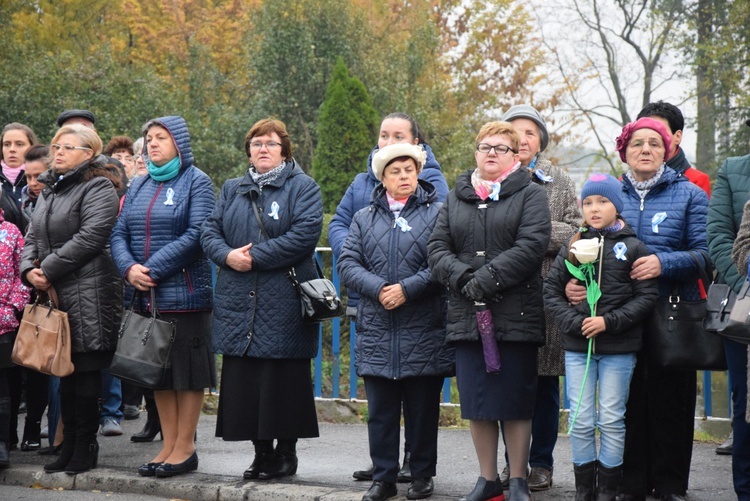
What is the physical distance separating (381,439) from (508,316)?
104 centimetres

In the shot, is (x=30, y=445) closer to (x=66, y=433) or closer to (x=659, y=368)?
(x=66, y=433)

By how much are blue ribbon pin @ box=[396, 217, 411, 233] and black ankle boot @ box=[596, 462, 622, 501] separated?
64.6 inches

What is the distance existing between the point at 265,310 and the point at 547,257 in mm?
1723

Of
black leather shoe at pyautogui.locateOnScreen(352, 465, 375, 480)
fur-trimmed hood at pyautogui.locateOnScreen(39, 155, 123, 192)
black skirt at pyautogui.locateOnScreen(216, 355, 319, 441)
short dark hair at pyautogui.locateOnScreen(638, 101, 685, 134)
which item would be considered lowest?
black leather shoe at pyautogui.locateOnScreen(352, 465, 375, 480)

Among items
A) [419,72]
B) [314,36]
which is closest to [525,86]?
[419,72]

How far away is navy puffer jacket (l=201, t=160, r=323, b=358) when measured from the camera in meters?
6.11

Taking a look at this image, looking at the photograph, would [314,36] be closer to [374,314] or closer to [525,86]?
[525,86]

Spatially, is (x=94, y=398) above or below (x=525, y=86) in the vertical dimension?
below

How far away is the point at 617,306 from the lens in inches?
203

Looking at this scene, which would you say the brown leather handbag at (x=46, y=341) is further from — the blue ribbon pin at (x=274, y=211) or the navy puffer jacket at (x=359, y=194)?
the navy puffer jacket at (x=359, y=194)

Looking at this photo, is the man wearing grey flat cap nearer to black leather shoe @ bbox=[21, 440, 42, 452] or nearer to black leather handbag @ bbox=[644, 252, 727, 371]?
black leather handbag @ bbox=[644, 252, 727, 371]

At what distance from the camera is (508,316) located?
5.21m

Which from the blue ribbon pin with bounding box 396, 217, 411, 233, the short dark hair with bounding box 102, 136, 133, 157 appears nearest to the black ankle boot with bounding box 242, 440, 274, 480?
the blue ribbon pin with bounding box 396, 217, 411, 233

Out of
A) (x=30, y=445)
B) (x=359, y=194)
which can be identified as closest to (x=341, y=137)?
(x=30, y=445)
